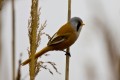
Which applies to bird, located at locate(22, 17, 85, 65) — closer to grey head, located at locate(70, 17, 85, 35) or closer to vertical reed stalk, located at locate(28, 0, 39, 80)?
grey head, located at locate(70, 17, 85, 35)

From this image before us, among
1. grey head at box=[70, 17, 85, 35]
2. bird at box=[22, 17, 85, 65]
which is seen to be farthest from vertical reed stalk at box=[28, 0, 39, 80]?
grey head at box=[70, 17, 85, 35]

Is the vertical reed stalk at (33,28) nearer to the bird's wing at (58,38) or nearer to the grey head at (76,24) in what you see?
the bird's wing at (58,38)

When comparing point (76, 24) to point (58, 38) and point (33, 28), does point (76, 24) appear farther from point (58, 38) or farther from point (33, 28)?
point (33, 28)

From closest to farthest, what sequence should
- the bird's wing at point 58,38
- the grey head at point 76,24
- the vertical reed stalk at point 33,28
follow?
1. the vertical reed stalk at point 33,28
2. the bird's wing at point 58,38
3. the grey head at point 76,24

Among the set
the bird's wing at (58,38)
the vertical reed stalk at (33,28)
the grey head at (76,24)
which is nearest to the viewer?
the vertical reed stalk at (33,28)

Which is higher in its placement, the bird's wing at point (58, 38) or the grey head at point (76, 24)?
the grey head at point (76, 24)

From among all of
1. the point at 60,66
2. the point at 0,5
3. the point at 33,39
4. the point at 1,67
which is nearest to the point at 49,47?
the point at 60,66

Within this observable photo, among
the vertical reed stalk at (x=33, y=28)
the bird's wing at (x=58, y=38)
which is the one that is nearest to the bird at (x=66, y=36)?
the bird's wing at (x=58, y=38)

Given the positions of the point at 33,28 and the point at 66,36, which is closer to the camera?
the point at 33,28

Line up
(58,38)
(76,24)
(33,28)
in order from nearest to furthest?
1. (33,28)
2. (58,38)
3. (76,24)

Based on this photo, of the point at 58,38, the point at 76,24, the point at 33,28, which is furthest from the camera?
the point at 76,24

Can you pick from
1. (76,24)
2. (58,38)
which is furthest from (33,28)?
(76,24)

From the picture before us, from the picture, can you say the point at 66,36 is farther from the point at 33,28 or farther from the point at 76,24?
the point at 33,28

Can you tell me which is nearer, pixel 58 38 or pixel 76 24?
pixel 58 38
